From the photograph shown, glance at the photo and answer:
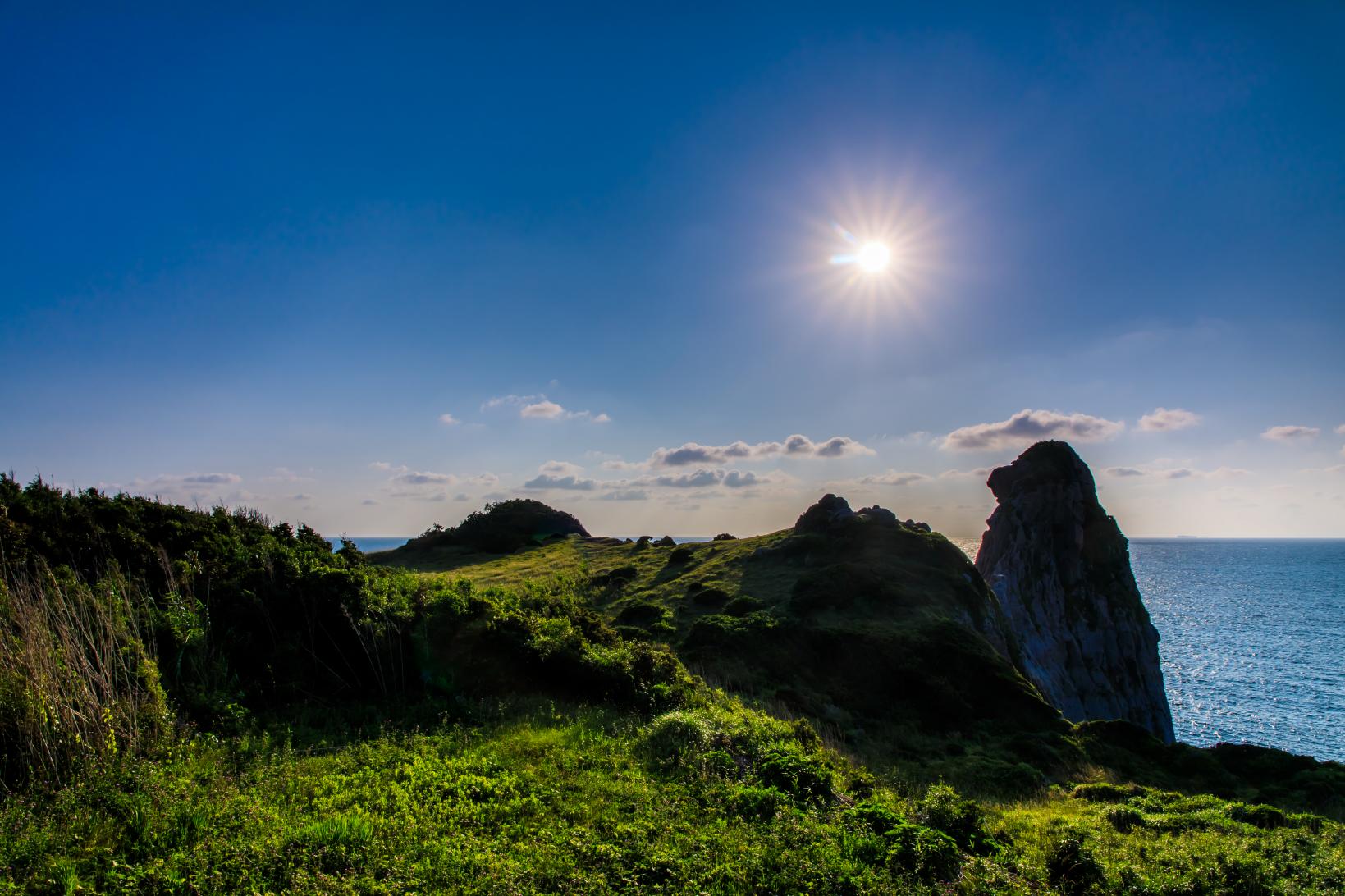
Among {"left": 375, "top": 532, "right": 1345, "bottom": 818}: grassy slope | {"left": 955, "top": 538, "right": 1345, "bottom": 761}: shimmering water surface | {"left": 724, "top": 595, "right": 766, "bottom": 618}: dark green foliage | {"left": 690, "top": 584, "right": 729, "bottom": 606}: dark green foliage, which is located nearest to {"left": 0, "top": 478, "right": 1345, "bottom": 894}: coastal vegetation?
{"left": 375, "top": 532, "right": 1345, "bottom": 818}: grassy slope

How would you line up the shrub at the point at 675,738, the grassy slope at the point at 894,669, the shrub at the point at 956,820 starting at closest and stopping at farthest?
the shrub at the point at 956,820 < the shrub at the point at 675,738 < the grassy slope at the point at 894,669

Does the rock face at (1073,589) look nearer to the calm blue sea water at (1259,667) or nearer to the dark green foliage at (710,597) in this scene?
the calm blue sea water at (1259,667)

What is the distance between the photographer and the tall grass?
29.7ft

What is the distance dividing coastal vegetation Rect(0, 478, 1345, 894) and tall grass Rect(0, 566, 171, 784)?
47 mm

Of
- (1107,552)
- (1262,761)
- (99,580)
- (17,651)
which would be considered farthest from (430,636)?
(1107,552)

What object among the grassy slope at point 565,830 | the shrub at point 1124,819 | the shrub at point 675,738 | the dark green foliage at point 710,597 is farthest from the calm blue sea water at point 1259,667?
the shrub at point 675,738

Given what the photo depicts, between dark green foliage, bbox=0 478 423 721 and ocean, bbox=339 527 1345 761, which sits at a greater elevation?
dark green foliage, bbox=0 478 423 721

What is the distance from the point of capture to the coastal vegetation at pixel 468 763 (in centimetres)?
784

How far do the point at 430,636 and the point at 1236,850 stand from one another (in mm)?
18432

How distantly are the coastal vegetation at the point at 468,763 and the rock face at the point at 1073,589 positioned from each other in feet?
98.9

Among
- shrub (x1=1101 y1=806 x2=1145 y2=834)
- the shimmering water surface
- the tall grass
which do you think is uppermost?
the tall grass

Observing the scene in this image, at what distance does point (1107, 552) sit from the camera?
61031 millimetres

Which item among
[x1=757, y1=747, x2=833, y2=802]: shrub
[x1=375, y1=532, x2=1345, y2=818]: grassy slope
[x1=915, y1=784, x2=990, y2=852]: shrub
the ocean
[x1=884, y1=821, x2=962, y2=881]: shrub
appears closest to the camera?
[x1=884, y1=821, x2=962, y2=881]: shrub

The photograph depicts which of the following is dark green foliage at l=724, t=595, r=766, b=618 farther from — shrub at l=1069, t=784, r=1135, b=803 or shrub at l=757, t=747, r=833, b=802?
shrub at l=757, t=747, r=833, b=802
